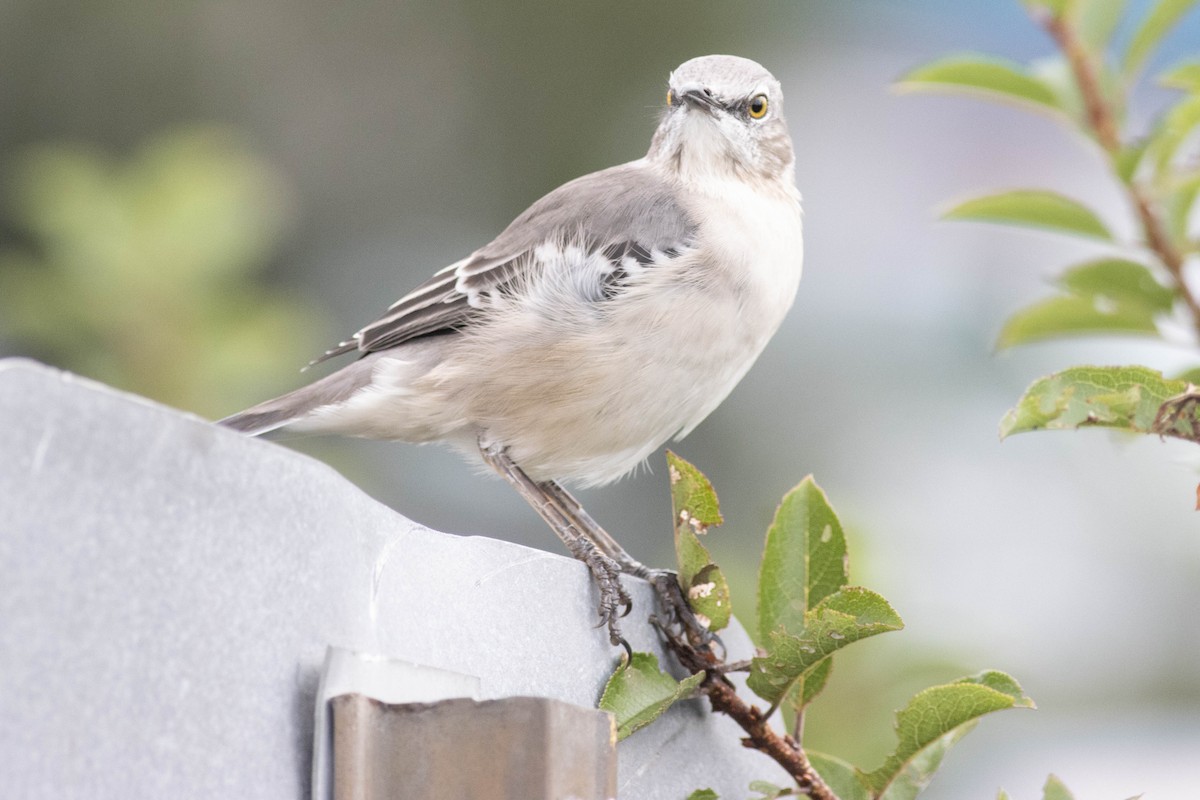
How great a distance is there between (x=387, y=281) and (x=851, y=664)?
17.5ft

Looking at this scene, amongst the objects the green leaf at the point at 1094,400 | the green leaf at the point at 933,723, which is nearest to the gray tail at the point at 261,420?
the green leaf at the point at 933,723

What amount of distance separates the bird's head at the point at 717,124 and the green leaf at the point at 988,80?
5.03ft

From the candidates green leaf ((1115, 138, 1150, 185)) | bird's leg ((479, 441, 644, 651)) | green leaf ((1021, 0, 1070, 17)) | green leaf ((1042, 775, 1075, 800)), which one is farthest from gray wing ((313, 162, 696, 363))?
green leaf ((1042, 775, 1075, 800))

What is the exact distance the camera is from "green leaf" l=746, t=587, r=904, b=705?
1.36 metres

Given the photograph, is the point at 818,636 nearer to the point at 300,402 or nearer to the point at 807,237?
the point at 300,402

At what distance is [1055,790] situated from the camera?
138cm

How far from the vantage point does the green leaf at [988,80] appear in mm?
1663

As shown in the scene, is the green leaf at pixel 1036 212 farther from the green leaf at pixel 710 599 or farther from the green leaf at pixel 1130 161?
the green leaf at pixel 710 599

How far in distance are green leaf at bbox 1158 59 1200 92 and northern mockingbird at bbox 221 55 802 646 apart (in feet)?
4.07

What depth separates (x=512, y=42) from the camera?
8906 millimetres

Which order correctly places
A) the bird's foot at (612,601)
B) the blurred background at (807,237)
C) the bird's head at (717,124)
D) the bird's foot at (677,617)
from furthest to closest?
the blurred background at (807,237) → the bird's head at (717,124) → the bird's foot at (677,617) → the bird's foot at (612,601)

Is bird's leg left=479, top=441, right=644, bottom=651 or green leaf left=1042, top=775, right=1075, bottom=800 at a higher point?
bird's leg left=479, top=441, right=644, bottom=651

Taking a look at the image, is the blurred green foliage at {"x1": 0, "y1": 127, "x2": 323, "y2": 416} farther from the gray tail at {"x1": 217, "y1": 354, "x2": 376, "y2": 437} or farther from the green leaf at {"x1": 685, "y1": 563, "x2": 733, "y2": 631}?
the green leaf at {"x1": 685, "y1": 563, "x2": 733, "y2": 631}

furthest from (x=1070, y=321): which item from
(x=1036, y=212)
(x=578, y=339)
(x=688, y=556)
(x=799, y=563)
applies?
(x=578, y=339)
